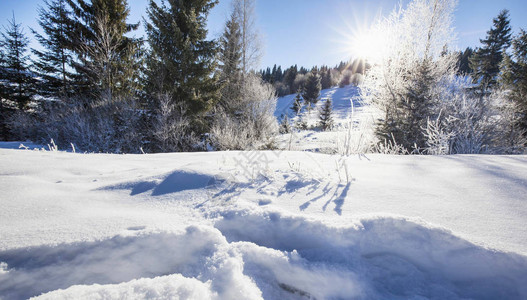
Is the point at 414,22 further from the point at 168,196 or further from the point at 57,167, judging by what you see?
the point at 57,167

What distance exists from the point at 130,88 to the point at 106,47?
204 centimetres

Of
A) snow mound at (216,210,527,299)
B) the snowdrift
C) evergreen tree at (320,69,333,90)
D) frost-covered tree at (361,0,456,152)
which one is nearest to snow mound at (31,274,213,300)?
the snowdrift

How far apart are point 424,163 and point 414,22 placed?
963cm

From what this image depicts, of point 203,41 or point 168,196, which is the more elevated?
point 203,41

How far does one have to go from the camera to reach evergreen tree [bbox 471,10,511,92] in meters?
18.7

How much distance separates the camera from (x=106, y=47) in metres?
9.24

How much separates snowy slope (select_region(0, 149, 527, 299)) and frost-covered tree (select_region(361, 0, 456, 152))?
21.5 feet

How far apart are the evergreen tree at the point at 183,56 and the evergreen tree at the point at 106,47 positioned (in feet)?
4.91

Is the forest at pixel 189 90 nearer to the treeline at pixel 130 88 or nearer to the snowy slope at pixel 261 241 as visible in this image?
the treeline at pixel 130 88

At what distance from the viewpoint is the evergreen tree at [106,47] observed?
9141mm

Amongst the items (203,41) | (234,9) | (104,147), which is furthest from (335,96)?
(104,147)

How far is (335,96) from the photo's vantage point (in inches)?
1677

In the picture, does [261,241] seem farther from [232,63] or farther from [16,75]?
[16,75]

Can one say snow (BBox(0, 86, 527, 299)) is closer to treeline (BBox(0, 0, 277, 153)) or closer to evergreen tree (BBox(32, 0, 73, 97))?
treeline (BBox(0, 0, 277, 153))
